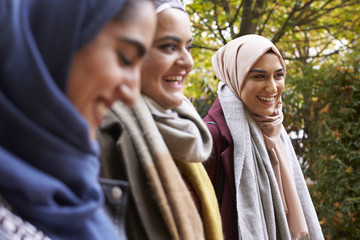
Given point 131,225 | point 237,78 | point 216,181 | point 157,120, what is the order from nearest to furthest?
point 131,225, point 157,120, point 216,181, point 237,78

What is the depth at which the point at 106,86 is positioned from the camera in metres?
1.27

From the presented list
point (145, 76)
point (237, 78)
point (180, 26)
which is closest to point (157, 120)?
point (145, 76)

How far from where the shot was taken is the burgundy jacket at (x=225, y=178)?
3367 mm

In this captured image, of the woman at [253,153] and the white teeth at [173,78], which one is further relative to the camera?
the woman at [253,153]

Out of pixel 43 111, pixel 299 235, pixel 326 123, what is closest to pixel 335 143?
pixel 326 123

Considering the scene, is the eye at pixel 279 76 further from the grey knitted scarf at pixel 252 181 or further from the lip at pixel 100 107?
the lip at pixel 100 107

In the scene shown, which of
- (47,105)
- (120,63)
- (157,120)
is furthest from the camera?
(157,120)

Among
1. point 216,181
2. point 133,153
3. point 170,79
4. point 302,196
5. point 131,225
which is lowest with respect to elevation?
point 302,196

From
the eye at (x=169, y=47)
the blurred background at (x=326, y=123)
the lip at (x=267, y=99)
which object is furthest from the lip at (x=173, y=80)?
the blurred background at (x=326, y=123)

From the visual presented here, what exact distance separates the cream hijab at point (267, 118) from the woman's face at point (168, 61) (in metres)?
1.27

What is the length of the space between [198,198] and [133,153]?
1.97 feet

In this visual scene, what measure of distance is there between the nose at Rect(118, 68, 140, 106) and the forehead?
40.1 inches

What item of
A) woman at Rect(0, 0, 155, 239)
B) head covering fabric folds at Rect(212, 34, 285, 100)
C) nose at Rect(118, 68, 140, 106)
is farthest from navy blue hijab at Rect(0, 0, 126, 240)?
head covering fabric folds at Rect(212, 34, 285, 100)

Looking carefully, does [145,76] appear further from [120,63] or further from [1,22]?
[1,22]
